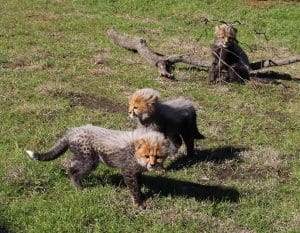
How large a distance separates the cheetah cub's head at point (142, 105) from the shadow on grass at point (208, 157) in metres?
0.82

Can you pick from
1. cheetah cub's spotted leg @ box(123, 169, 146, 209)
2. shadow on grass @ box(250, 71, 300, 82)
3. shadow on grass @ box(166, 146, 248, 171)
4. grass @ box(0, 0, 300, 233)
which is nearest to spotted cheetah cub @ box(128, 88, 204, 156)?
shadow on grass @ box(166, 146, 248, 171)

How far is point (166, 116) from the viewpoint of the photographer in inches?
290

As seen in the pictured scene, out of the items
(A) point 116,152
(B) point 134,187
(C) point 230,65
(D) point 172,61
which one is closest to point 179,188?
(B) point 134,187

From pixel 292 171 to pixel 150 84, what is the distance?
14.4 feet

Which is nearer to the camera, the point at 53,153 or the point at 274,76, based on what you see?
the point at 53,153

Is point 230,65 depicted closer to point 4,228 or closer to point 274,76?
point 274,76

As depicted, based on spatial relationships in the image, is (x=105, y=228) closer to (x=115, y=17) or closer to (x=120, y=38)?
(x=120, y=38)

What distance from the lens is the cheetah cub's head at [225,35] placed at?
35.8 feet

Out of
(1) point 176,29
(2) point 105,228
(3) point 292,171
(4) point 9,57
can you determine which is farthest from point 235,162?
(1) point 176,29

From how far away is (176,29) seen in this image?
16.2m

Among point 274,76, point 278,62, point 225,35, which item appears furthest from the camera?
point 274,76

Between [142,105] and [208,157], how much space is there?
1335mm

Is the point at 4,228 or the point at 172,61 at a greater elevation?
the point at 172,61

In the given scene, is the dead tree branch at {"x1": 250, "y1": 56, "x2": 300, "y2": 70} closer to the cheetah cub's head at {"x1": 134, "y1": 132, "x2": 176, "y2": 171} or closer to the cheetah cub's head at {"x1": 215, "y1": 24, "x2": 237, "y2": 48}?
the cheetah cub's head at {"x1": 215, "y1": 24, "x2": 237, "y2": 48}
